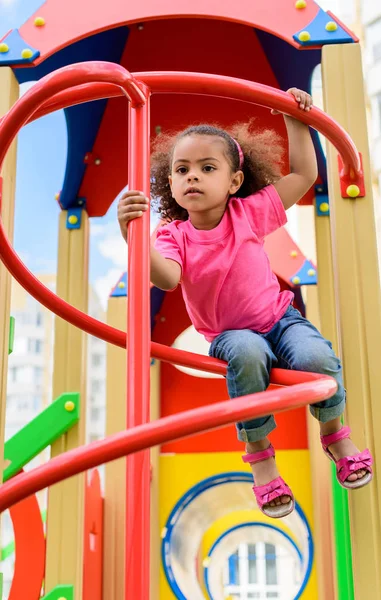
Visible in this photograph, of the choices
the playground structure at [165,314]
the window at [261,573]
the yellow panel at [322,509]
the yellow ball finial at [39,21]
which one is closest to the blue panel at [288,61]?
the playground structure at [165,314]

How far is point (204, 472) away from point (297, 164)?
7.83 ft

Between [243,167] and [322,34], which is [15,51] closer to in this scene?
[243,167]

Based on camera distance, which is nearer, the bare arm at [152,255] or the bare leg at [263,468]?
the bare arm at [152,255]

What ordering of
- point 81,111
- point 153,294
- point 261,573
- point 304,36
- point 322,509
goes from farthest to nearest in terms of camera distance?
point 261,573, point 153,294, point 322,509, point 81,111, point 304,36

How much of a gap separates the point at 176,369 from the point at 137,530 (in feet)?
9.59

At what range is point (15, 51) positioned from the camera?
2141 millimetres

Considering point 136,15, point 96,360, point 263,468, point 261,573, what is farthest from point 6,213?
point 96,360

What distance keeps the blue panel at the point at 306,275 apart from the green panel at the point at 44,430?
5.08 ft

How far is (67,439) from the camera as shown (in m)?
2.83

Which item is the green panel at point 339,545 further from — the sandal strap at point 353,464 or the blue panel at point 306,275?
the blue panel at point 306,275

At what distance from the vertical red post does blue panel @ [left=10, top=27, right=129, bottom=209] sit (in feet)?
3.18

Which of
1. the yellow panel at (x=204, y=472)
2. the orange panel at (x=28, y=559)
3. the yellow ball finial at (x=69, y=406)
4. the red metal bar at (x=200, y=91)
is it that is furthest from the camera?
the yellow panel at (x=204, y=472)

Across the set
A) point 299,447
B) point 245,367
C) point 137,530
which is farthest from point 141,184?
point 299,447

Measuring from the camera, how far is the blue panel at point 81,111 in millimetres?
2510
